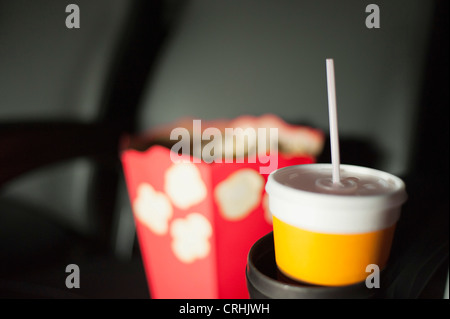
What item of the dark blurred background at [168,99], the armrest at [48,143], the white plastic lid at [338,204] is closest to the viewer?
the white plastic lid at [338,204]

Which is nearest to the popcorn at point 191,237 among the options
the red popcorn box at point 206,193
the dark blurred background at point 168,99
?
the red popcorn box at point 206,193

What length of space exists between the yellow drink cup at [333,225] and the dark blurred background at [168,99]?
23 centimetres

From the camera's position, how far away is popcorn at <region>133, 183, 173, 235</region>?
0.97 meters

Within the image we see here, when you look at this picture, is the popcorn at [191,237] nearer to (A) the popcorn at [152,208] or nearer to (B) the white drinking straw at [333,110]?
(A) the popcorn at [152,208]

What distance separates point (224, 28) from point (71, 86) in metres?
0.44

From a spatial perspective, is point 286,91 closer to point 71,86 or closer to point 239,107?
point 239,107

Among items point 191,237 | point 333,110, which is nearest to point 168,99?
point 191,237

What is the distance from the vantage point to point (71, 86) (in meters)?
0.99

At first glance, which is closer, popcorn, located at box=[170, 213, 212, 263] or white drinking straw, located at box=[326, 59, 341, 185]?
white drinking straw, located at box=[326, 59, 341, 185]

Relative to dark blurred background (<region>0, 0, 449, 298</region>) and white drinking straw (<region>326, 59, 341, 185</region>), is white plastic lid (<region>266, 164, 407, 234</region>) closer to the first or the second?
white drinking straw (<region>326, 59, 341, 185</region>)

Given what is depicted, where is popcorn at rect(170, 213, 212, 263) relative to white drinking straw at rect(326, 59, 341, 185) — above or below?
below

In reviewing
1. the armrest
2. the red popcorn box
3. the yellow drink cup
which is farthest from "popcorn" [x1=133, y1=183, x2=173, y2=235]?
the yellow drink cup

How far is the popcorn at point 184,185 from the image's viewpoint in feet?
2.89
